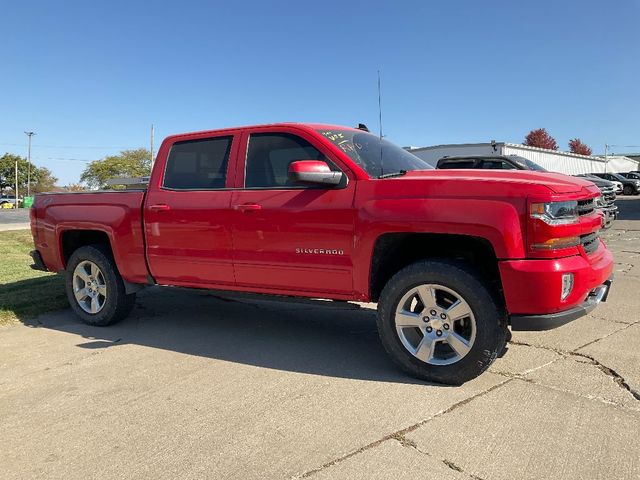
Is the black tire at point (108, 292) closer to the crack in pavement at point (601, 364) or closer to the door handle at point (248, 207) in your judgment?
the door handle at point (248, 207)

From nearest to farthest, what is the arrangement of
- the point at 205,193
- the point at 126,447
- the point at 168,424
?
the point at 126,447, the point at 168,424, the point at 205,193

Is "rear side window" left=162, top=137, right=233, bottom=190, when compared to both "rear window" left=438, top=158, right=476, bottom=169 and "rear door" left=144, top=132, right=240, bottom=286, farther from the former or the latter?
"rear window" left=438, top=158, right=476, bottom=169

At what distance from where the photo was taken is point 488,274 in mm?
3732

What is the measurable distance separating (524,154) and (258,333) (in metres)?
42.0

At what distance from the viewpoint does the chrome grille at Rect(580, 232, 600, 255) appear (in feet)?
11.9

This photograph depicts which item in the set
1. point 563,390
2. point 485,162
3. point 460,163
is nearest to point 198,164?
point 563,390

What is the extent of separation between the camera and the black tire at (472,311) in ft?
11.4

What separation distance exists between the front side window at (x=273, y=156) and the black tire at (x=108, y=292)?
1.96m

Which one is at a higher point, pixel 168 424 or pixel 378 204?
pixel 378 204

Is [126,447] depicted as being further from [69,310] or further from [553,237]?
[69,310]

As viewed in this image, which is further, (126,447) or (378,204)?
(378,204)

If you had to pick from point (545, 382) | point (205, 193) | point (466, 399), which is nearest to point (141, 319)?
point (205, 193)

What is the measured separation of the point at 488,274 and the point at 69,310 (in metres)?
5.07

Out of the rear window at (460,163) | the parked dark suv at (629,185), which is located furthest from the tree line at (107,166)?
the rear window at (460,163)
